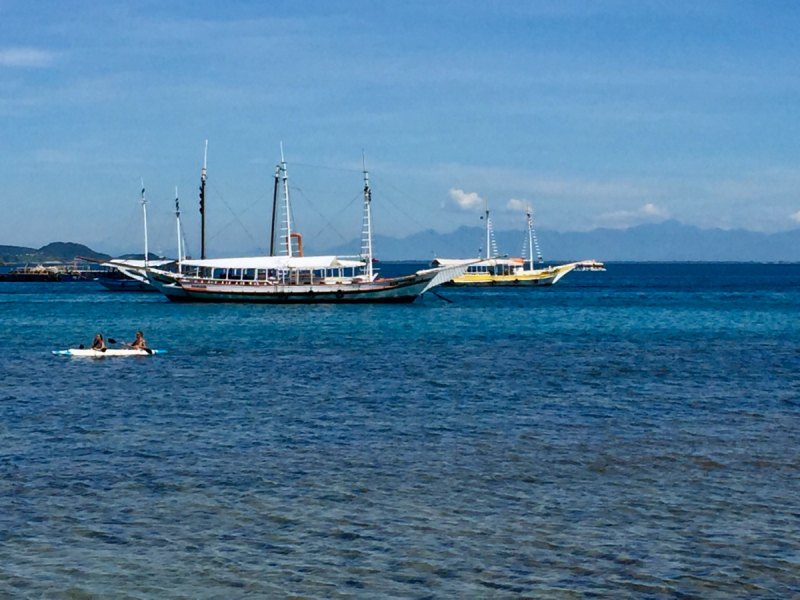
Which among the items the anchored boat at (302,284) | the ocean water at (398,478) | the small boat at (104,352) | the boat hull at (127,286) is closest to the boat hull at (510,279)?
the boat hull at (127,286)

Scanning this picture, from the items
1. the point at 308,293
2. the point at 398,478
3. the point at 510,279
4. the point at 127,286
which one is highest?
the point at 127,286

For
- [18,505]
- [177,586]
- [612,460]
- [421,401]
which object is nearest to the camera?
[177,586]

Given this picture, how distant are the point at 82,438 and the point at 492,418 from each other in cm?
1098

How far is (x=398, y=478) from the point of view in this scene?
2081 centimetres

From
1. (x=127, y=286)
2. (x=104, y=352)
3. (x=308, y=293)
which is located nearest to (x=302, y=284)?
(x=308, y=293)

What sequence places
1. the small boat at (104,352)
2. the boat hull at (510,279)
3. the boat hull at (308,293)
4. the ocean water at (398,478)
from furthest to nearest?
1. the boat hull at (510,279)
2. the boat hull at (308,293)
3. the small boat at (104,352)
4. the ocean water at (398,478)

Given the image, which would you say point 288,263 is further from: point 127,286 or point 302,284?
point 127,286

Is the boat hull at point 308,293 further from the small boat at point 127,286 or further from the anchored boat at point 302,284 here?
the small boat at point 127,286

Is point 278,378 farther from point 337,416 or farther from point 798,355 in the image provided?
point 798,355

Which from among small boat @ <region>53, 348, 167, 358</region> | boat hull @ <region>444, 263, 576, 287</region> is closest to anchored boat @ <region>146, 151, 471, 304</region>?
small boat @ <region>53, 348, 167, 358</region>

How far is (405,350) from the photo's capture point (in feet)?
165

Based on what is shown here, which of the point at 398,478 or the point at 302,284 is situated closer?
the point at 398,478

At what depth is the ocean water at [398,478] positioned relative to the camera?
49.2ft

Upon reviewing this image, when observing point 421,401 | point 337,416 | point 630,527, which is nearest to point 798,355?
point 421,401
